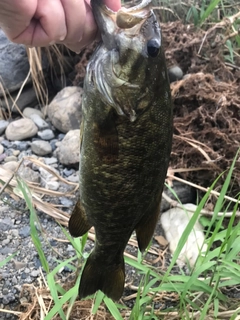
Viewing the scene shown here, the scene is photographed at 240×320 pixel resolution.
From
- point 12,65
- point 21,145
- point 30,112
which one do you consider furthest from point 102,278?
point 12,65

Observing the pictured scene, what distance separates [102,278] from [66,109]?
207cm

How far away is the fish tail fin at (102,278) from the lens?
192cm

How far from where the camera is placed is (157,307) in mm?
2514

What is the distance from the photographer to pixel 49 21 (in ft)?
4.87

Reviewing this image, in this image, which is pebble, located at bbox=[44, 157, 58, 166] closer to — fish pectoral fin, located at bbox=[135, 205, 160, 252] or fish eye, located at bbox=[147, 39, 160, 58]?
fish pectoral fin, located at bbox=[135, 205, 160, 252]

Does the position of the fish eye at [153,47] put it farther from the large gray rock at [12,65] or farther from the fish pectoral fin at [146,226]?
the large gray rock at [12,65]

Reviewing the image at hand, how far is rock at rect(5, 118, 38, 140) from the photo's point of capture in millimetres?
3758

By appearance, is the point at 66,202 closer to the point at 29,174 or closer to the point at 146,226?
the point at 29,174

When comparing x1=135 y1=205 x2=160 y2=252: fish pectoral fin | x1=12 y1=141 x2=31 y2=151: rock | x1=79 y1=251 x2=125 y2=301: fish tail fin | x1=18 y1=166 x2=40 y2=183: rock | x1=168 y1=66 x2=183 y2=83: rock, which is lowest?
x1=12 y1=141 x2=31 y2=151: rock

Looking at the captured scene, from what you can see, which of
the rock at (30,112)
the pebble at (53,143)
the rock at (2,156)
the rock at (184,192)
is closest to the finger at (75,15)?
the rock at (184,192)

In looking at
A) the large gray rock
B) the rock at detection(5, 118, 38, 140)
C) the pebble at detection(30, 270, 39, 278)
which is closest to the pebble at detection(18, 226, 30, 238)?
the pebble at detection(30, 270, 39, 278)

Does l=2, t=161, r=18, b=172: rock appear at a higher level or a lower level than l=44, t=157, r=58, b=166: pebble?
higher

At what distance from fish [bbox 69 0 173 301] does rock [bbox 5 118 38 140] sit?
217 cm

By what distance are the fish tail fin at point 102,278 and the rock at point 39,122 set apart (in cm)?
208
